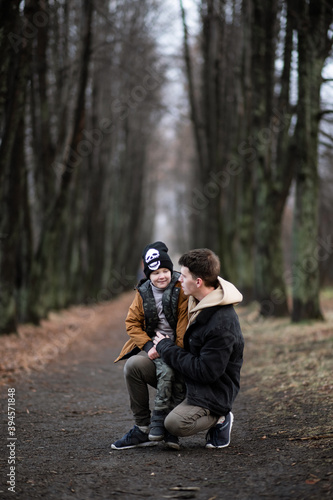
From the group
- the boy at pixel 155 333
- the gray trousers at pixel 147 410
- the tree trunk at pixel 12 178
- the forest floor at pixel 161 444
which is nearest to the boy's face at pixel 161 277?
the boy at pixel 155 333

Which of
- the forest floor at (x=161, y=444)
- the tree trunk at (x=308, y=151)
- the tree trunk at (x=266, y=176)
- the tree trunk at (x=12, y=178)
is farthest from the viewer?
the tree trunk at (x=266, y=176)

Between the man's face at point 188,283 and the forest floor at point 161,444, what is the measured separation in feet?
3.94

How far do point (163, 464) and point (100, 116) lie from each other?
57.6 ft

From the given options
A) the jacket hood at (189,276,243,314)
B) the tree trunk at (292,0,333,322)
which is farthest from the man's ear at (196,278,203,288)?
the tree trunk at (292,0,333,322)

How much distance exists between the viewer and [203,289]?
14.2 feet

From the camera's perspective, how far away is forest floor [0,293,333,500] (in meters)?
3.52

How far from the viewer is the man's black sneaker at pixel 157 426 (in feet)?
14.5

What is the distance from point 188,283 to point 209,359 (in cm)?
57

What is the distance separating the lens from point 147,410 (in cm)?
466

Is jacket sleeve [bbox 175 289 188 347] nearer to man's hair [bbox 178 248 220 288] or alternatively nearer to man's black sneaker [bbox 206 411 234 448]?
man's hair [bbox 178 248 220 288]

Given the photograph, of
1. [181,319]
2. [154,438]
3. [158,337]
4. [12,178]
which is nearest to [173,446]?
[154,438]

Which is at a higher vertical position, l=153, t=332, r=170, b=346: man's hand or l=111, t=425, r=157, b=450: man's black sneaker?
l=153, t=332, r=170, b=346: man's hand

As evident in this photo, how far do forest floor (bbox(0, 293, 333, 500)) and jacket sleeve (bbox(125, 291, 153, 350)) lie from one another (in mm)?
848

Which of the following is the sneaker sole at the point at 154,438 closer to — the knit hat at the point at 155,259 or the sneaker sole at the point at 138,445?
the sneaker sole at the point at 138,445
